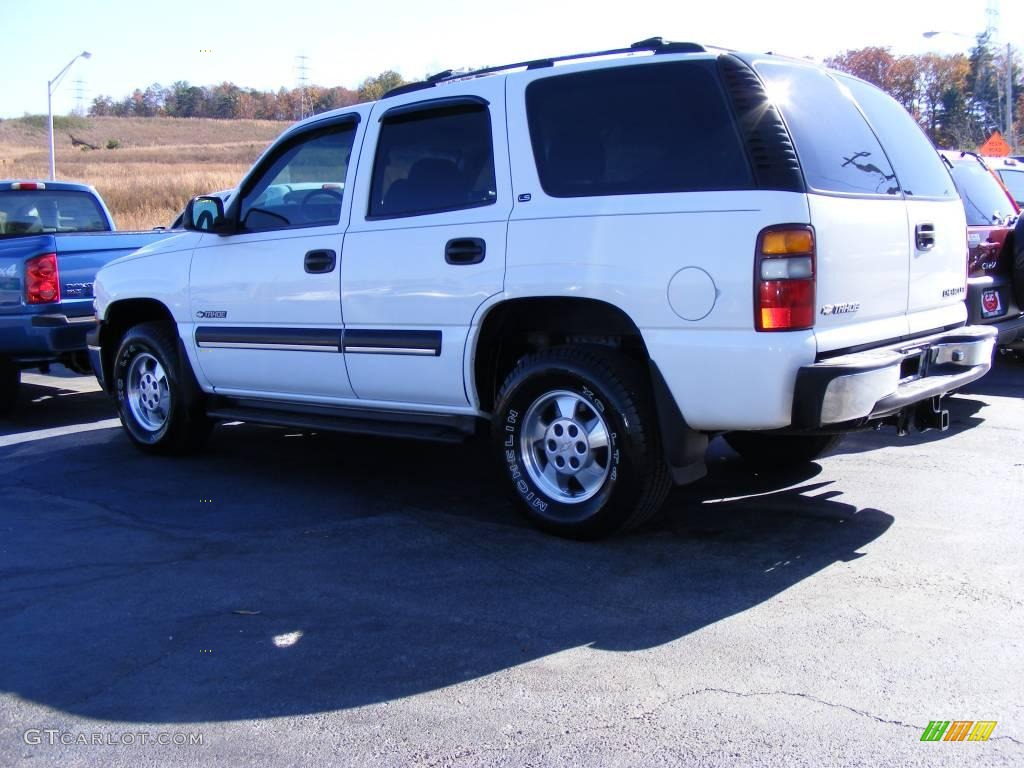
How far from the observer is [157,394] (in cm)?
704

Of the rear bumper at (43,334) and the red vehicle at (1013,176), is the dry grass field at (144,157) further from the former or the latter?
the red vehicle at (1013,176)

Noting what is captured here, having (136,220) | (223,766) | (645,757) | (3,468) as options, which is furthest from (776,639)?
(136,220)

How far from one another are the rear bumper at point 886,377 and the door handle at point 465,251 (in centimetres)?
162

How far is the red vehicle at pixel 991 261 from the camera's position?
7.76 m

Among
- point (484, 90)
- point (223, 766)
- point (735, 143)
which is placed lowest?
point (223, 766)

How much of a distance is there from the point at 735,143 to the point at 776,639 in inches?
75.8

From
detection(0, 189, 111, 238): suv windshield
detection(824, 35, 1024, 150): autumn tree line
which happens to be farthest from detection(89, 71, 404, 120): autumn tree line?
detection(0, 189, 111, 238): suv windshield

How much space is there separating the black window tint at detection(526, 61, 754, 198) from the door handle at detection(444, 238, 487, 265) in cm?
43

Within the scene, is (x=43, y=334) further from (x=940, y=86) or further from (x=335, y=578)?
(x=940, y=86)

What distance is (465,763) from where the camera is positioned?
9.84 feet

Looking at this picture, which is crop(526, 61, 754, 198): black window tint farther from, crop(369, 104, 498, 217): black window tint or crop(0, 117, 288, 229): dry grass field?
crop(0, 117, 288, 229): dry grass field

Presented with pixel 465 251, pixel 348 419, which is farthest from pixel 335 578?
pixel 465 251

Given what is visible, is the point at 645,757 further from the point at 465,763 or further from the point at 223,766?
the point at 223,766

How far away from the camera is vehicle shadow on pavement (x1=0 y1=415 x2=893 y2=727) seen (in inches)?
142
